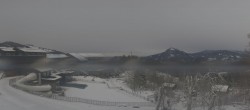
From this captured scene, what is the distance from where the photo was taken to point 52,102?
14016 millimetres

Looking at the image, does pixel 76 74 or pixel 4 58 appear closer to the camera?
pixel 4 58

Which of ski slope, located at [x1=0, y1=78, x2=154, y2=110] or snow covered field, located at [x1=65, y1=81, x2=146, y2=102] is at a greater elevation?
ski slope, located at [x1=0, y1=78, x2=154, y2=110]

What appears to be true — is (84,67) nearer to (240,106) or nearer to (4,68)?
(4,68)

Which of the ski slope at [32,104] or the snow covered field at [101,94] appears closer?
the ski slope at [32,104]

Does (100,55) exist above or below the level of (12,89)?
above

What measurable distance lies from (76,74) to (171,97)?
17722 mm

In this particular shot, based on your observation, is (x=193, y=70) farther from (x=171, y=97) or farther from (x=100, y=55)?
(x=100, y=55)

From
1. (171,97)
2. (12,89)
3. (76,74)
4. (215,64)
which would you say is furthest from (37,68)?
(215,64)

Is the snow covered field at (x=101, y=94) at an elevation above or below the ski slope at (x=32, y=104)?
below

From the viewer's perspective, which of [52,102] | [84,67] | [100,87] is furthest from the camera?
[84,67]

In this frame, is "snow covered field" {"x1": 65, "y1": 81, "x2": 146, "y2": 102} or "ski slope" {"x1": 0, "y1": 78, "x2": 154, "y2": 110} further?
"snow covered field" {"x1": 65, "y1": 81, "x2": 146, "y2": 102}

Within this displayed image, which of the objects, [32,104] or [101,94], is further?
[101,94]

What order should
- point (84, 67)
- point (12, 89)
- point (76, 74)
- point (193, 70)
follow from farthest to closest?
point (76, 74)
point (84, 67)
point (12, 89)
point (193, 70)

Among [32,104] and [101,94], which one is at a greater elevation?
[32,104]
